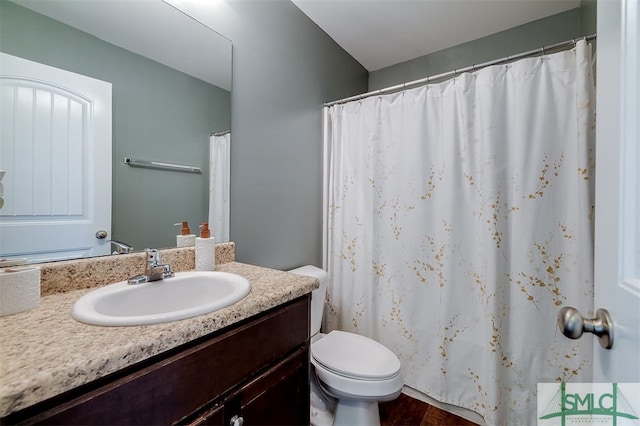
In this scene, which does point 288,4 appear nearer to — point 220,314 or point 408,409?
point 220,314

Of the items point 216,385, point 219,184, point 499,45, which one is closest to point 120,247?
point 219,184

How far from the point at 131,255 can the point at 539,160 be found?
1.79 m

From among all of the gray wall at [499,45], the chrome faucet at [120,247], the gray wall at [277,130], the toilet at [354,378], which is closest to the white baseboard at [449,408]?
the toilet at [354,378]

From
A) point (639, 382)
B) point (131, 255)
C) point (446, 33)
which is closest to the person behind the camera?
point (639, 382)

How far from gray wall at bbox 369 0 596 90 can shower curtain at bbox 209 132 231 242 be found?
1.72 metres

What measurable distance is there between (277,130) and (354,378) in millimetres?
1321

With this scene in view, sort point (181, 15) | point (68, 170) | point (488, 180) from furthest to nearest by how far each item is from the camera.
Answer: point (488, 180)
point (181, 15)
point (68, 170)

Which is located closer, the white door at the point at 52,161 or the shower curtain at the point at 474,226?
the white door at the point at 52,161

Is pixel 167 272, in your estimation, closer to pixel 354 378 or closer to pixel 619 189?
pixel 354 378

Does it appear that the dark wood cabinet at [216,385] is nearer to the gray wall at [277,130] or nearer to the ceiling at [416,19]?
the gray wall at [277,130]

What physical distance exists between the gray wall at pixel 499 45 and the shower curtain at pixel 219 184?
1.72m

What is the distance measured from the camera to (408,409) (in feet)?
4.96

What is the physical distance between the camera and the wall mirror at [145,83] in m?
0.78

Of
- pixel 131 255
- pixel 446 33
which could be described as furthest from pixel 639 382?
pixel 446 33
